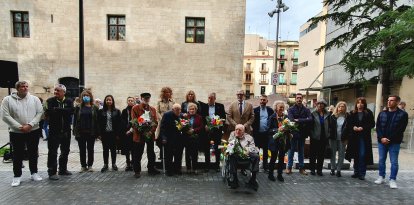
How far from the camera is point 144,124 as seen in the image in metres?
6.58

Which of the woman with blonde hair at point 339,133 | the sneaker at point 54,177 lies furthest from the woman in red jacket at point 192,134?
the woman with blonde hair at point 339,133

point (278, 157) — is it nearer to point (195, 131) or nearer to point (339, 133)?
point (339, 133)

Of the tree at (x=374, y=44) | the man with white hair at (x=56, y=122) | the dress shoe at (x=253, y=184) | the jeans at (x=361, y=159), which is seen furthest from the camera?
the tree at (x=374, y=44)

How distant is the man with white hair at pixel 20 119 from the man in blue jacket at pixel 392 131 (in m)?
7.42

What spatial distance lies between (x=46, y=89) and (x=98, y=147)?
30.6ft

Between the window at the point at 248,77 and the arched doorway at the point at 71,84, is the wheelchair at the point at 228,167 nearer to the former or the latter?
the arched doorway at the point at 71,84

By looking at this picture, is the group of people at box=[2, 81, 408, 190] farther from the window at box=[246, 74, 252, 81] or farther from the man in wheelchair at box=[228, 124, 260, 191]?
the window at box=[246, 74, 252, 81]

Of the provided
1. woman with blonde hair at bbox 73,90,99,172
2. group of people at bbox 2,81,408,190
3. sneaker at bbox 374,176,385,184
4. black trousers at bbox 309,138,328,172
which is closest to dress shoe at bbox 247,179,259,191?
group of people at bbox 2,81,408,190

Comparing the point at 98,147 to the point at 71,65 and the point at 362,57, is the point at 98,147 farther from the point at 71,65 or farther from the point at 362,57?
the point at 362,57

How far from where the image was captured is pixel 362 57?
43.9 ft

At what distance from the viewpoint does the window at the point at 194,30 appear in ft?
57.7

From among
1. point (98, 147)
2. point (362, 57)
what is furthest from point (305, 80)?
point (98, 147)

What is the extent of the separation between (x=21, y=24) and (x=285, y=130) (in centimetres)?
1756

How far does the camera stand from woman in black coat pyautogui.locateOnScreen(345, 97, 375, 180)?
6789 mm
